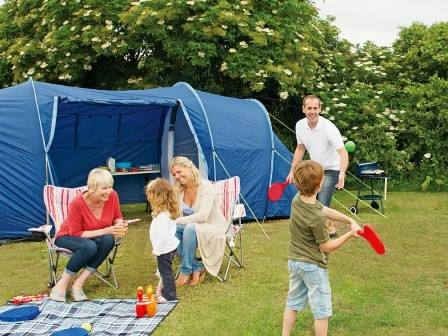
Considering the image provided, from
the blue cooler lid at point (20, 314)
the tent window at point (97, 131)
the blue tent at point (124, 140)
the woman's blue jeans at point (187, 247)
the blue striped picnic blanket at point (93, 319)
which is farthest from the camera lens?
the tent window at point (97, 131)

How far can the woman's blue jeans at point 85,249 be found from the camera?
4.67 metres

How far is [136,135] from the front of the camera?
31.0 ft

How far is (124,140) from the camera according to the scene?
938cm

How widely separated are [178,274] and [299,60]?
646 centimetres

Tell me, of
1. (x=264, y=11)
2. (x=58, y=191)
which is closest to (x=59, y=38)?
(x=264, y=11)

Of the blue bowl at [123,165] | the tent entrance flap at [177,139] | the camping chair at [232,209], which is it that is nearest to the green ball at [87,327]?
the camping chair at [232,209]

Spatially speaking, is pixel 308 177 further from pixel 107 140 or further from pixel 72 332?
pixel 107 140

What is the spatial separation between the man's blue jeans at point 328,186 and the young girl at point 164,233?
5.66ft

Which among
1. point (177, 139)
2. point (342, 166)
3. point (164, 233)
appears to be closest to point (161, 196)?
point (164, 233)

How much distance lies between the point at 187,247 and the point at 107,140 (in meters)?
4.65

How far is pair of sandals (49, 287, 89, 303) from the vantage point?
4585mm

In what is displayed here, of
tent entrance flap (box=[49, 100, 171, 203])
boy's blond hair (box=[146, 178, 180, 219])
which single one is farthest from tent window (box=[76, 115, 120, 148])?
boy's blond hair (box=[146, 178, 180, 219])

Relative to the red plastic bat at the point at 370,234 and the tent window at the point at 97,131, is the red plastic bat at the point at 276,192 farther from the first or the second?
the tent window at the point at 97,131

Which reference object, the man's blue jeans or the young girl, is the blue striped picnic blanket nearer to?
the young girl
